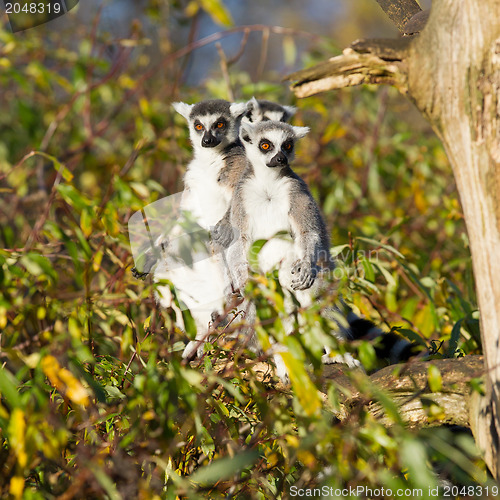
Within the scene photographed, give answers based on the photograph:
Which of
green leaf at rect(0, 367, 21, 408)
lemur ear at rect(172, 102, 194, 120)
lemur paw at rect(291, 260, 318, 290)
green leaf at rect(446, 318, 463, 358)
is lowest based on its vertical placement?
green leaf at rect(446, 318, 463, 358)

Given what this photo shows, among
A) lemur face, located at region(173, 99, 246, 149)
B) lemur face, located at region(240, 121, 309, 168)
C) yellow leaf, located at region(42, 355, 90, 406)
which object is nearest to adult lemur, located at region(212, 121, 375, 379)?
lemur face, located at region(240, 121, 309, 168)

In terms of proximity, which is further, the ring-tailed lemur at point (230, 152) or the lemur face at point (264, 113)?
the lemur face at point (264, 113)

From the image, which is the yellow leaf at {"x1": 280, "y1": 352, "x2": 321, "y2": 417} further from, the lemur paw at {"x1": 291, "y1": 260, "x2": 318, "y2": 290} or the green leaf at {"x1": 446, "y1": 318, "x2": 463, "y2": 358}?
the green leaf at {"x1": 446, "y1": 318, "x2": 463, "y2": 358}

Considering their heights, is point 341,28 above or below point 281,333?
below

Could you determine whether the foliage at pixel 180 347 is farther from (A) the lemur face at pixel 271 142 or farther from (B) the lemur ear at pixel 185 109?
(A) the lemur face at pixel 271 142

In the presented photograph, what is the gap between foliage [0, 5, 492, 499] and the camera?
157 centimetres

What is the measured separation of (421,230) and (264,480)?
4.56 m

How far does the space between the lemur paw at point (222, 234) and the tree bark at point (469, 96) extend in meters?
1.22

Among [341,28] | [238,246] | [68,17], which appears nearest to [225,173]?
[238,246]

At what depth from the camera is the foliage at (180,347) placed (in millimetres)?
1573

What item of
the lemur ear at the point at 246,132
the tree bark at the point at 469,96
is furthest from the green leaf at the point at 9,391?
the lemur ear at the point at 246,132

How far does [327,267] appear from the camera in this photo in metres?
2.92

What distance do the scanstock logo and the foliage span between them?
0.18 meters

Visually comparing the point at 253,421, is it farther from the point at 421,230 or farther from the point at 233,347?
the point at 421,230
